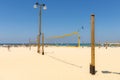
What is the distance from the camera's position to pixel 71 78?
6039mm

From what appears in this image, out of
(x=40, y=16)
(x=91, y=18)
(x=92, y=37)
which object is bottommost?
(x=92, y=37)

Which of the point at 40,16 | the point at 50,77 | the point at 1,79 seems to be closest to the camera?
the point at 1,79

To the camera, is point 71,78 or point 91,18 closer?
point 71,78

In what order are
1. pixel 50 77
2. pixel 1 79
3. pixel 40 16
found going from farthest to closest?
pixel 40 16 → pixel 50 77 → pixel 1 79

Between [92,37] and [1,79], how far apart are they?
3.48 metres

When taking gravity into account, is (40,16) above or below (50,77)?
above

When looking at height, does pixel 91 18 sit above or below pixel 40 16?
below

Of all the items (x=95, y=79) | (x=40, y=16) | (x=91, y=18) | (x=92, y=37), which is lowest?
(x=95, y=79)

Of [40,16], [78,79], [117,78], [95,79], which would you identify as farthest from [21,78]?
[40,16]

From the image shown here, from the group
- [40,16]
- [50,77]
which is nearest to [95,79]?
[50,77]

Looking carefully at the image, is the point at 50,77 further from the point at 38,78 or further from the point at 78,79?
the point at 78,79

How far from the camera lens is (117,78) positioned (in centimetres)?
617

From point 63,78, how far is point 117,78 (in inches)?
66.7

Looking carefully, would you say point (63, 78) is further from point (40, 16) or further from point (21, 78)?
point (40, 16)
